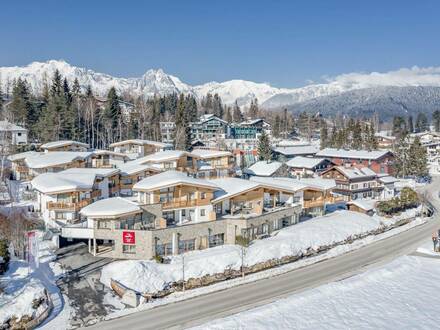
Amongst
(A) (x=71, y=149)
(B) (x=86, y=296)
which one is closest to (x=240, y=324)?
(B) (x=86, y=296)

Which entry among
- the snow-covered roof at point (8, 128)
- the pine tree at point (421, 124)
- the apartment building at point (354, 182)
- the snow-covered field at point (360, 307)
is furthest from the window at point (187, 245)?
the pine tree at point (421, 124)

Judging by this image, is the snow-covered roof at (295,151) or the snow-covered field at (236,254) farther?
the snow-covered roof at (295,151)

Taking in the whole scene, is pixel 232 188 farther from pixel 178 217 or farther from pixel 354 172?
pixel 354 172

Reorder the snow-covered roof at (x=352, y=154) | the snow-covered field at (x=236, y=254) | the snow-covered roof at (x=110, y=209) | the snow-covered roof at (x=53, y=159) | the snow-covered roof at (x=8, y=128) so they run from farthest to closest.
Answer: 1. the snow-covered roof at (x=352, y=154)
2. the snow-covered roof at (x=8, y=128)
3. the snow-covered roof at (x=53, y=159)
4. the snow-covered roof at (x=110, y=209)
5. the snow-covered field at (x=236, y=254)

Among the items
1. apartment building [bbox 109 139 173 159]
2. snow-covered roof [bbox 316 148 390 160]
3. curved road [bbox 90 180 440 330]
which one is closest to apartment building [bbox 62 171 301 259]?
curved road [bbox 90 180 440 330]

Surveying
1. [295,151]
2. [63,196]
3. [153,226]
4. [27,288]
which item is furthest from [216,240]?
[295,151]

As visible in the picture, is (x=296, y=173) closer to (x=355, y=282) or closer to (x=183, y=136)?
(x=183, y=136)

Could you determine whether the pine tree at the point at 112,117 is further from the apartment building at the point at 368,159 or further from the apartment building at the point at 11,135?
the apartment building at the point at 368,159
